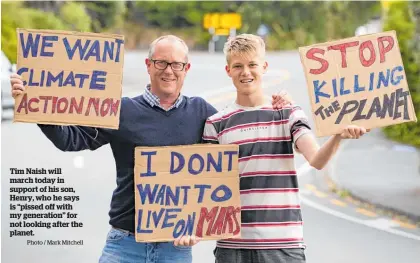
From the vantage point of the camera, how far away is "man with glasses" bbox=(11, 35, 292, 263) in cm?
283

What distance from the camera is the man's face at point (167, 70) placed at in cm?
284

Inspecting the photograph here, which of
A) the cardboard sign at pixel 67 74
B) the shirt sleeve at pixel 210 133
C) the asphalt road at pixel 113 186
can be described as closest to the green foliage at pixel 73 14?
the asphalt road at pixel 113 186

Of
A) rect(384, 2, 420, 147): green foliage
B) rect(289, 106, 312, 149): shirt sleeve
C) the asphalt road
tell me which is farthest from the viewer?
rect(384, 2, 420, 147): green foliage

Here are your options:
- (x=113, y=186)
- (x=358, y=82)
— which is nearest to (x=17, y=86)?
(x=358, y=82)

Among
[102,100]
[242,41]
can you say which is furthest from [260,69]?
[102,100]

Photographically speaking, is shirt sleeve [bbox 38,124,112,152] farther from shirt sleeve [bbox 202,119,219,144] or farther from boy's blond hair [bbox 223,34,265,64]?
boy's blond hair [bbox 223,34,265,64]

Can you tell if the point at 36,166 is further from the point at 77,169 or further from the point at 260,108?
the point at 260,108

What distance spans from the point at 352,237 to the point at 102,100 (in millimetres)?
2943

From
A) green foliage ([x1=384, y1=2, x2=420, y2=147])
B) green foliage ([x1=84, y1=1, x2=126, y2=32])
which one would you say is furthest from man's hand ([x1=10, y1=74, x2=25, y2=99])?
green foliage ([x1=384, y1=2, x2=420, y2=147])

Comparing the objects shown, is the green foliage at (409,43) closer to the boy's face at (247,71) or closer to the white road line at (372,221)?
the white road line at (372,221)

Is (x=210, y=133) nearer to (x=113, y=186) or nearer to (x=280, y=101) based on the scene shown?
(x=280, y=101)

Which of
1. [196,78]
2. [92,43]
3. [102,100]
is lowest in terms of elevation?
[102,100]

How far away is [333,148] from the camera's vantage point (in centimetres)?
271

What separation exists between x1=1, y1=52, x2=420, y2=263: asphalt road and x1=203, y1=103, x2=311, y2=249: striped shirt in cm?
177
